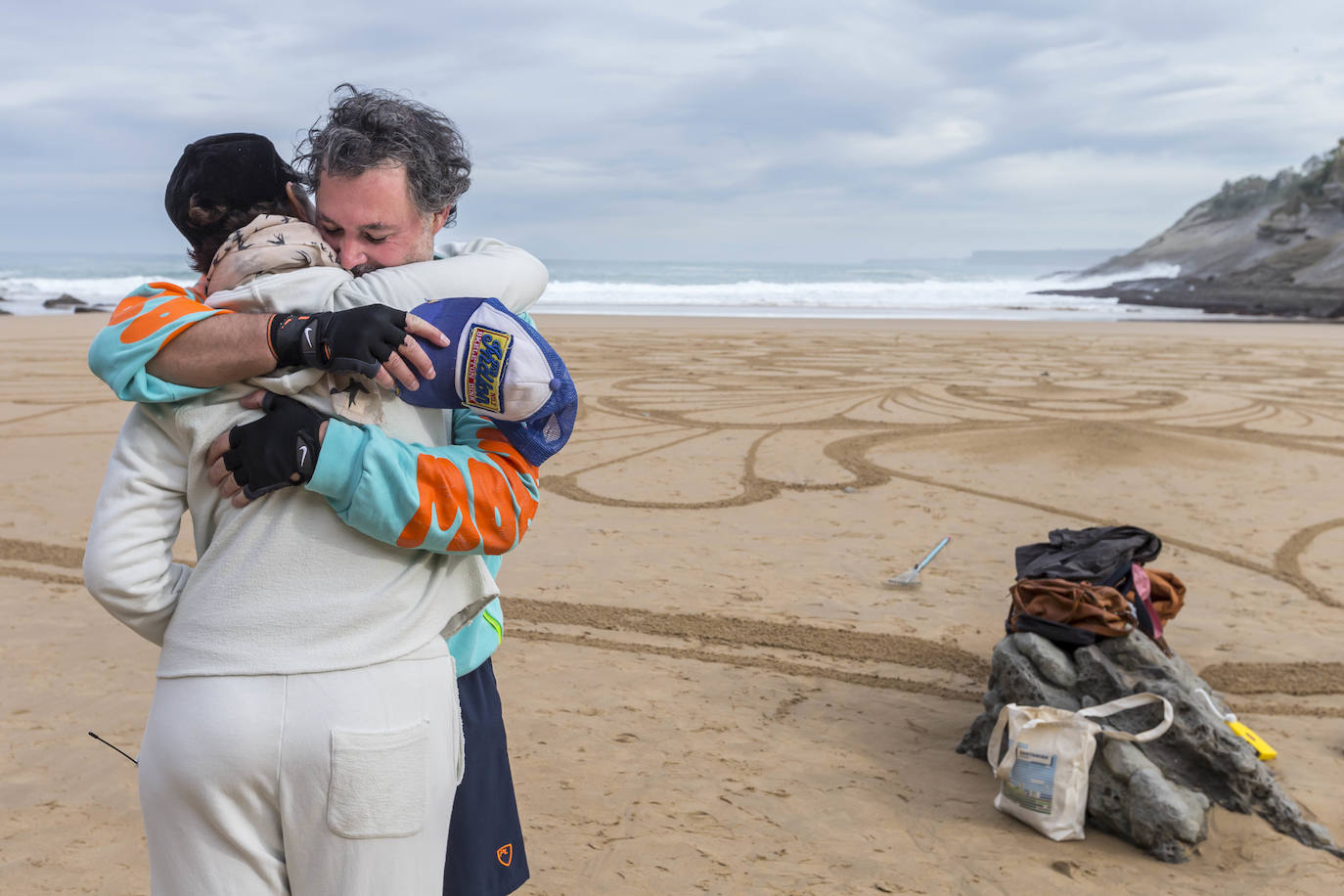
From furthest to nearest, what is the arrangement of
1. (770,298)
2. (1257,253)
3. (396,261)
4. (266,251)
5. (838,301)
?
1. (1257,253)
2. (770,298)
3. (838,301)
4. (396,261)
5. (266,251)

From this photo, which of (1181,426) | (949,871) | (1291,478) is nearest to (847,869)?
(949,871)

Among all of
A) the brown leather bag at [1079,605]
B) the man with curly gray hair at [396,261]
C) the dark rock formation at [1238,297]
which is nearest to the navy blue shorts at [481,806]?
the man with curly gray hair at [396,261]

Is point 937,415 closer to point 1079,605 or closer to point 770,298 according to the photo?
point 1079,605

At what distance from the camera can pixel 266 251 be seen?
54.2 inches

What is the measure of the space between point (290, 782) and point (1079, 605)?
3.05m

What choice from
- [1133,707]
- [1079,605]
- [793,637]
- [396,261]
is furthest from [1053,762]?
[396,261]

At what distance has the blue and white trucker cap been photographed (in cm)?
133

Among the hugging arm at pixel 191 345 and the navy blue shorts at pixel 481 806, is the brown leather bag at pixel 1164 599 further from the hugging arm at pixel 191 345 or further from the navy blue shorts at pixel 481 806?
the hugging arm at pixel 191 345

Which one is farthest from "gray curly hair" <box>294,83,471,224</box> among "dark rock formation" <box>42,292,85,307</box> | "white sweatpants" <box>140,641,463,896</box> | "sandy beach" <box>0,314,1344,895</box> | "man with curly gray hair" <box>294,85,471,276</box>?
"dark rock formation" <box>42,292,85,307</box>

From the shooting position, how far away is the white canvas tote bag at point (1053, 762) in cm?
322

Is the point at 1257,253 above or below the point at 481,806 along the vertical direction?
above

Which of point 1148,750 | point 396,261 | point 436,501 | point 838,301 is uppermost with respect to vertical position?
Answer: point 838,301

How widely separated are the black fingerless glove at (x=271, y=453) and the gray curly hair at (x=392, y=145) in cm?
38

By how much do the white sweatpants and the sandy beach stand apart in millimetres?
1781
